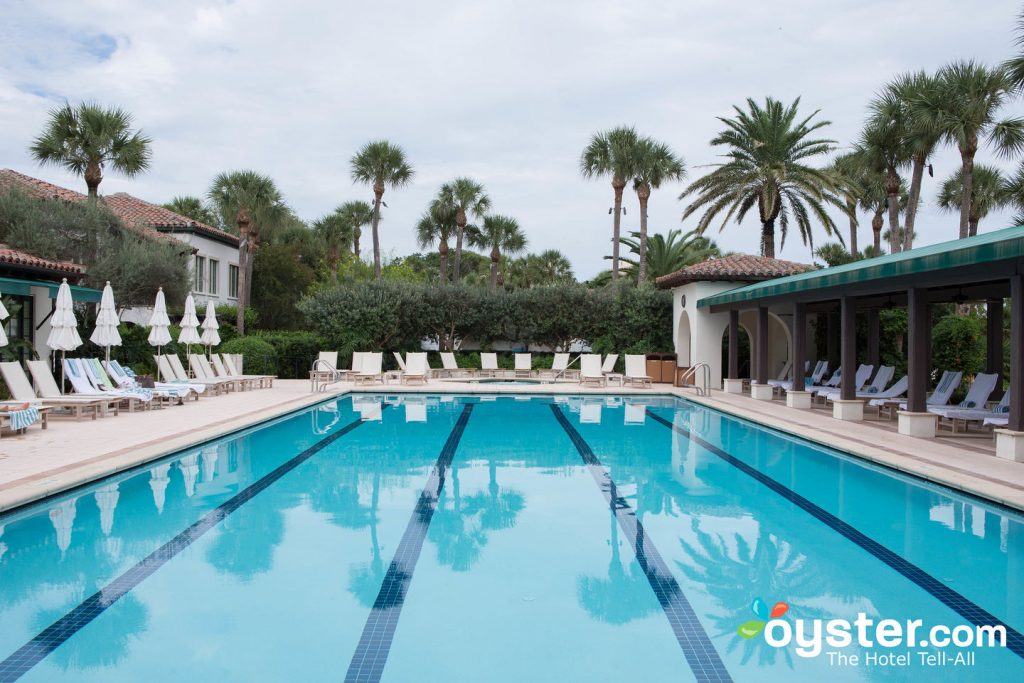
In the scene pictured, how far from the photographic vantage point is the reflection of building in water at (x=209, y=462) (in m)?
8.85

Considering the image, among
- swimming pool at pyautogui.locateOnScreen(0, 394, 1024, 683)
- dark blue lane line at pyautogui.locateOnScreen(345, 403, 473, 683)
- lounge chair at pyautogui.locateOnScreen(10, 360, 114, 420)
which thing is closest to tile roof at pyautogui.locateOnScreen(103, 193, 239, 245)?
lounge chair at pyautogui.locateOnScreen(10, 360, 114, 420)

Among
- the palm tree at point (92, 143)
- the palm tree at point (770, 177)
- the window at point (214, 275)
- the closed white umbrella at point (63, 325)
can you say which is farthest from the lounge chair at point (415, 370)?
the window at point (214, 275)

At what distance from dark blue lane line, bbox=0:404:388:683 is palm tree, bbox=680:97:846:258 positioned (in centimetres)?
2093

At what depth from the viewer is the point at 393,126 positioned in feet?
102

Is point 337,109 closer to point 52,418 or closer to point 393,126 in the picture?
point 393,126

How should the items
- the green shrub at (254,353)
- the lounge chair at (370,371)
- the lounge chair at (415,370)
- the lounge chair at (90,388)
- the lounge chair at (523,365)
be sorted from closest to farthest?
the lounge chair at (90,388), the lounge chair at (370,371), the lounge chair at (415,370), the green shrub at (254,353), the lounge chair at (523,365)

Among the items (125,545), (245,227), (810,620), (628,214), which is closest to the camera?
(810,620)

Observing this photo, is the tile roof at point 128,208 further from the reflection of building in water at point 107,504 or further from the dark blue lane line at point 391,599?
the dark blue lane line at point 391,599

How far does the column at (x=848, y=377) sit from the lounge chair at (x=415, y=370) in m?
12.2

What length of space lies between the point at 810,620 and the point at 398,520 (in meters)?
3.74

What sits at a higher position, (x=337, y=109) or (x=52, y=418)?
(x=337, y=109)

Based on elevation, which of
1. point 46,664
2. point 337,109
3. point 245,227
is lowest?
point 46,664

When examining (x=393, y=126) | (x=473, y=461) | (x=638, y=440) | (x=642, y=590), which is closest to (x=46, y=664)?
(x=642, y=590)

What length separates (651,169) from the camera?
30.5 metres
